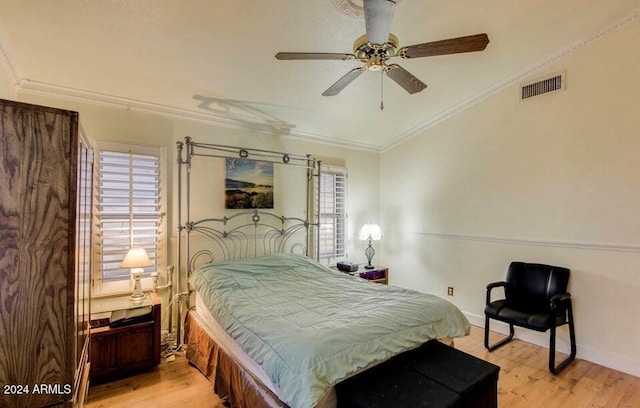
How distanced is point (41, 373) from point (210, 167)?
9.10 ft

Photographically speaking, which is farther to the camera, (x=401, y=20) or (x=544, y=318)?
(x=544, y=318)

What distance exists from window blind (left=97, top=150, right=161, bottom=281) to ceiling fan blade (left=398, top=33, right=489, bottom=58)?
9.03 ft

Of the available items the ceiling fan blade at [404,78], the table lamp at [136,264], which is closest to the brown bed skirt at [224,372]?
the table lamp at [136,264]

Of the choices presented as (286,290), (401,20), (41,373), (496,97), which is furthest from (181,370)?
(496,97)

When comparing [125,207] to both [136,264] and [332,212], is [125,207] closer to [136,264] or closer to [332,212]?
[136,264]

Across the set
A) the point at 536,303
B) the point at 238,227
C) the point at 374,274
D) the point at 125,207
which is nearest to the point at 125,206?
the point at 125,207

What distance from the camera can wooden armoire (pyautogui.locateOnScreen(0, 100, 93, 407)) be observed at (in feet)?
3.54

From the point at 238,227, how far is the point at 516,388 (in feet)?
10.7

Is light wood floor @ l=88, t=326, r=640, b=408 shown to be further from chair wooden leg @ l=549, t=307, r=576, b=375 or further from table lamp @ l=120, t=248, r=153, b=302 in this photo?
table lamp @ l=120, t=248, r=153, b=302

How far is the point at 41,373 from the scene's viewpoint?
113 cm

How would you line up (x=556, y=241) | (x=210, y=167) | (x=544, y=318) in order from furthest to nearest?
1. (x=210, y=167)
2. (x=556, y=241)
3. (x=544, y=318)

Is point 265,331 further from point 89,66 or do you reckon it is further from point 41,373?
point 89,66

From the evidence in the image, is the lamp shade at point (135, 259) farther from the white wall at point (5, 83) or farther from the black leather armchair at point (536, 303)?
the black leather armchair at point (536, 303)

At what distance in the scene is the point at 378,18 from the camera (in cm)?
169
